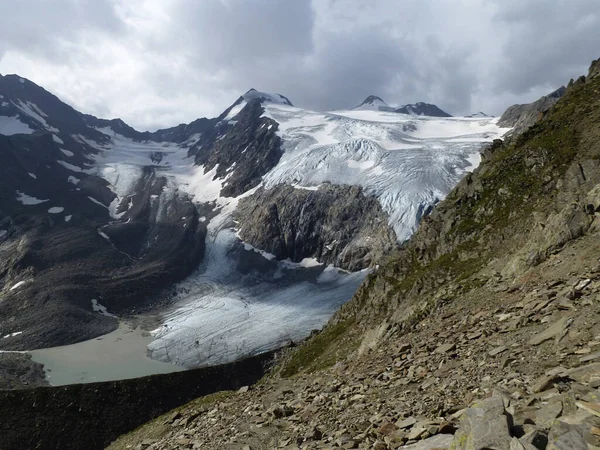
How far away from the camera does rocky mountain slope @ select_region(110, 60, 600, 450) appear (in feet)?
27.3

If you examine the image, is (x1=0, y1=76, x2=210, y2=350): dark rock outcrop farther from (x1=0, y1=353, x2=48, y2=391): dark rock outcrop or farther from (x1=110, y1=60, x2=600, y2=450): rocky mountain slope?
(x1=110, y1=60, x2=600, y2=450): rocky mountain slope

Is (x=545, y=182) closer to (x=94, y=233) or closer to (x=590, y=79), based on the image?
(x=590, y=79)

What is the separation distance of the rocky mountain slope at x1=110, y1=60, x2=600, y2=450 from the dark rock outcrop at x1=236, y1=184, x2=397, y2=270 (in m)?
116

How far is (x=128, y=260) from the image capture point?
168375 mm

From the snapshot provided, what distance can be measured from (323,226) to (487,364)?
6548 inches

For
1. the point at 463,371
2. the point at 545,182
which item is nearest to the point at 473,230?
the point at 545,182

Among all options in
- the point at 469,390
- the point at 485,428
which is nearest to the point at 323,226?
the point at 469,390

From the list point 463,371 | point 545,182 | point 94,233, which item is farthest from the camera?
point 94,233

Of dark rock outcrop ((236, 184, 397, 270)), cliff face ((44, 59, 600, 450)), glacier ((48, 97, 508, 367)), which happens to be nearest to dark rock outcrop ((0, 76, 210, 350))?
glacier ((48, 97, 508, 367))

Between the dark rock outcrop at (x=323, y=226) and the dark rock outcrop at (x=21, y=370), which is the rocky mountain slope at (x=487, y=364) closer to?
the dark rock outcrop at (x=21, y=370)

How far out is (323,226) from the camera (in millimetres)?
178750

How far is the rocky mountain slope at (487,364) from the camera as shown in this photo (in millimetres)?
8328

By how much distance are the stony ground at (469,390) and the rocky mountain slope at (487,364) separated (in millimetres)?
45

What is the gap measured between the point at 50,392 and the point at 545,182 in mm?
72509
